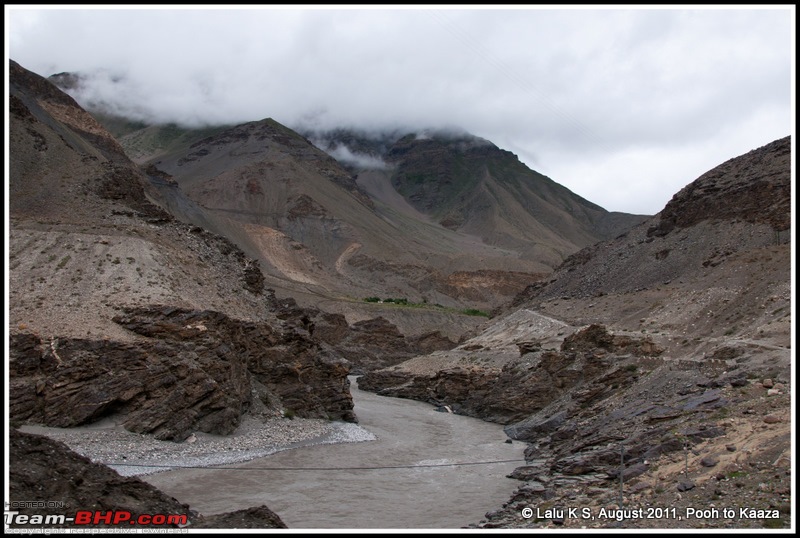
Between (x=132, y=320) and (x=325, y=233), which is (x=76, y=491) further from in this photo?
(x=325, y=233)

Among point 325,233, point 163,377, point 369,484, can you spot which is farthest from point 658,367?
point 325,233

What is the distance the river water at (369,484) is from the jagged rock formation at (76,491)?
4737 mm

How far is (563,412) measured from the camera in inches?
1411

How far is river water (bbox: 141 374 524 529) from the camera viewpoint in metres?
20.1

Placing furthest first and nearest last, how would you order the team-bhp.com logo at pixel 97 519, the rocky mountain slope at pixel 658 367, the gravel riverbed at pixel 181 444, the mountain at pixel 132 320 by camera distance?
the mountain at pixel 132 320, the gravel riverbed at pixel 181 444, the rocky mountain slope at pixel 658 367, the team-bhp.com logo at pixel 97 519

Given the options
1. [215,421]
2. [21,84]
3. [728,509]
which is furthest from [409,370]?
[21,84]

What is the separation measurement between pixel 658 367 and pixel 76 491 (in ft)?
91.7

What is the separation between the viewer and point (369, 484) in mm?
24453

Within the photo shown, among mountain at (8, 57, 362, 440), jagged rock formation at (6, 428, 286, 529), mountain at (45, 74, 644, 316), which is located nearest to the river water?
mountain at (8, 57, 362, 440)

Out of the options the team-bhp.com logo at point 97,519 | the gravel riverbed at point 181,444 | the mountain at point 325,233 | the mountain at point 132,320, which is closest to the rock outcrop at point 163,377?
the mountain at point 132,320

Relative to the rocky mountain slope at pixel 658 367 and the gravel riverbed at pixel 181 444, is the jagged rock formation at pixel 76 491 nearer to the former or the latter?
the rocky mountain slope at pixel 658 367

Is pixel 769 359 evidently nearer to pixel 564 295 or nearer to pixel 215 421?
pixel 215 421

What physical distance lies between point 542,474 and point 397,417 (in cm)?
1997

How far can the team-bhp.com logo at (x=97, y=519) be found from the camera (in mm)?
11727
